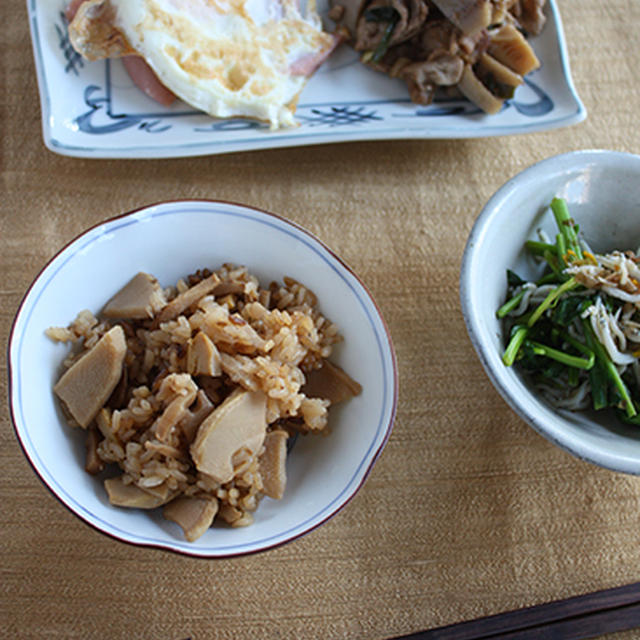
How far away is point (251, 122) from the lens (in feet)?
6.58

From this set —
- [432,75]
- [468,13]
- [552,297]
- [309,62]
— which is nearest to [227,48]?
[309,62]

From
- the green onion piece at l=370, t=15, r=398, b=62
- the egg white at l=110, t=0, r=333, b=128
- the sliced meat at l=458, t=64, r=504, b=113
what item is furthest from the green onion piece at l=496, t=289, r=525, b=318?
the green onion piece at l=370, t=15, r=398, b=62

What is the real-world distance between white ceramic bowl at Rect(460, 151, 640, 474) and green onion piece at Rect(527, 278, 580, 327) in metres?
0.09

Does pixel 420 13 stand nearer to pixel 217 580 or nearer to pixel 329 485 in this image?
pixel 329 485

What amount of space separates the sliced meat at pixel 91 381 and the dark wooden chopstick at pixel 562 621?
2.78 feet

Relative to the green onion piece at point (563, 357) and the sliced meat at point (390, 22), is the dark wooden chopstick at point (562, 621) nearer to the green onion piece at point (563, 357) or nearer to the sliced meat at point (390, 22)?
the green onion piece at point (563, 357)

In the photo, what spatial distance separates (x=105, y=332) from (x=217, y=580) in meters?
0.62

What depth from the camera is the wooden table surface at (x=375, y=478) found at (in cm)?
151

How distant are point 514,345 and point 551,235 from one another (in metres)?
0.40

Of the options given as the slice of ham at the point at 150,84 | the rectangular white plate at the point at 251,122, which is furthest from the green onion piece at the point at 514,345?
the slice of ham at the point at 150,84

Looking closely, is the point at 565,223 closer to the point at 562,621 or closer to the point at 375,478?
the point at 375,478

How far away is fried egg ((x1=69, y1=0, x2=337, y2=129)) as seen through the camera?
1.96 m

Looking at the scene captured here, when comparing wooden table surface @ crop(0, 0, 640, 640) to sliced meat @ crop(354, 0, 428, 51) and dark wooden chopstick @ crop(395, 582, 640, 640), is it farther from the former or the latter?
sliced meat @ crop(354, 0, 428, 51)

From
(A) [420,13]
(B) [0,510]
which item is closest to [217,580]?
(B) [0,510]
